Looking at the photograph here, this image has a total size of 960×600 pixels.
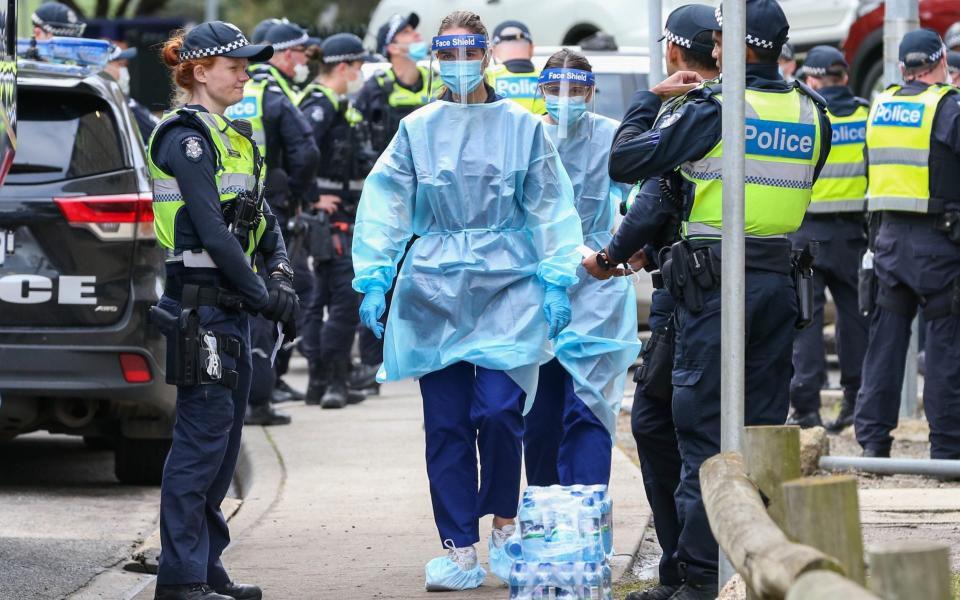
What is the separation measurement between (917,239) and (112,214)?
12.3 ft

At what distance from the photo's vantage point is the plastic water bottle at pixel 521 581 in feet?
16.5

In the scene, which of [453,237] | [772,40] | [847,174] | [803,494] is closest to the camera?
[803,494]

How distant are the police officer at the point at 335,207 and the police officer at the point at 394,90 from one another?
94mm

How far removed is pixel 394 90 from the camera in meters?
11.1

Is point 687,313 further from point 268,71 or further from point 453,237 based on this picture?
point 268,71

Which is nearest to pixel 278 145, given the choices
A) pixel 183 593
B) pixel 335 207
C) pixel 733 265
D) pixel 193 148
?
pixel 335 207

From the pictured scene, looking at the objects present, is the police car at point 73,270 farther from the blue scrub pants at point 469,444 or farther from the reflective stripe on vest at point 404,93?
the reflective stripe on vest at point 404,93

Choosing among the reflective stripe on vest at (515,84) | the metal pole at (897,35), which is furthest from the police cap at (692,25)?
the metal pole at (897,35)

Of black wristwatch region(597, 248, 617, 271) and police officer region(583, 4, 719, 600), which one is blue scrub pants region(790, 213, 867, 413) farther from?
black wristwatch region(597, 248, 617, 271)

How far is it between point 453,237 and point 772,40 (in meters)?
1.37

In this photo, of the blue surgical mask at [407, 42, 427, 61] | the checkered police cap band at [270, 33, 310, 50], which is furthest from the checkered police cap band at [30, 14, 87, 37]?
the blue surgical mask at [407, 42, 427, 61]

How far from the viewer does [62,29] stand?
1165 centimetres

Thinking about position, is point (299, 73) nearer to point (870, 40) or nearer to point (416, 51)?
point (416, 51)

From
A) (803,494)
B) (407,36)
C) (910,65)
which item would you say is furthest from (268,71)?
(803,494)
